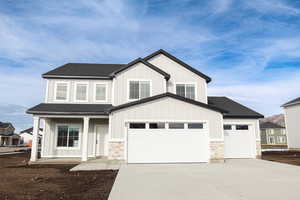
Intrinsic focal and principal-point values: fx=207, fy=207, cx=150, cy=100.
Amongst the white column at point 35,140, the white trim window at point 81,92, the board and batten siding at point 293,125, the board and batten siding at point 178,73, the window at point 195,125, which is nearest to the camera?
the window at point 195,125

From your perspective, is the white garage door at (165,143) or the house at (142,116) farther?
the house at (142,116)

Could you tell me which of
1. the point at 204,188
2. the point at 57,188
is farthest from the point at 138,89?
the point at 204,188

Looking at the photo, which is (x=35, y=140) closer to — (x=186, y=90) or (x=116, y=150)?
(x=116, y=150)

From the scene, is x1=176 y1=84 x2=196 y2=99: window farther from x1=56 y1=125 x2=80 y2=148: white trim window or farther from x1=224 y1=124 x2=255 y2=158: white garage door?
x1=56 y1=125 x2=80 y2=148: white trim window

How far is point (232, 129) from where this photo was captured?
15.0m

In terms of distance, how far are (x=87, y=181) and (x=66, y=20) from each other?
34.9 ft

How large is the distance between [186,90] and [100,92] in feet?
21.6

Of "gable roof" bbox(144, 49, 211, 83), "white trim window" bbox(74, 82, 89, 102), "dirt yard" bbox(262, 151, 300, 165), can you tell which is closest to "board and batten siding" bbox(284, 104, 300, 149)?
"dirt yard" bbox(262, 151, 300, 165)

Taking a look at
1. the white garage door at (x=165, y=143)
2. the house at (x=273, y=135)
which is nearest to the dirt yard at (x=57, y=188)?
the white garage door at (x=165, y=143)

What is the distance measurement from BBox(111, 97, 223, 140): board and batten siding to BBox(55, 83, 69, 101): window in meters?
5.54

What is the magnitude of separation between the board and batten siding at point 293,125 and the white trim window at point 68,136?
25.1m

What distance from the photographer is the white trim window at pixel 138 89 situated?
14471 millimetres

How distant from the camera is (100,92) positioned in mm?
15867

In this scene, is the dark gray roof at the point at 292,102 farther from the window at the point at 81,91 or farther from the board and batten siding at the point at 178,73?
the window at the point at 81,91
